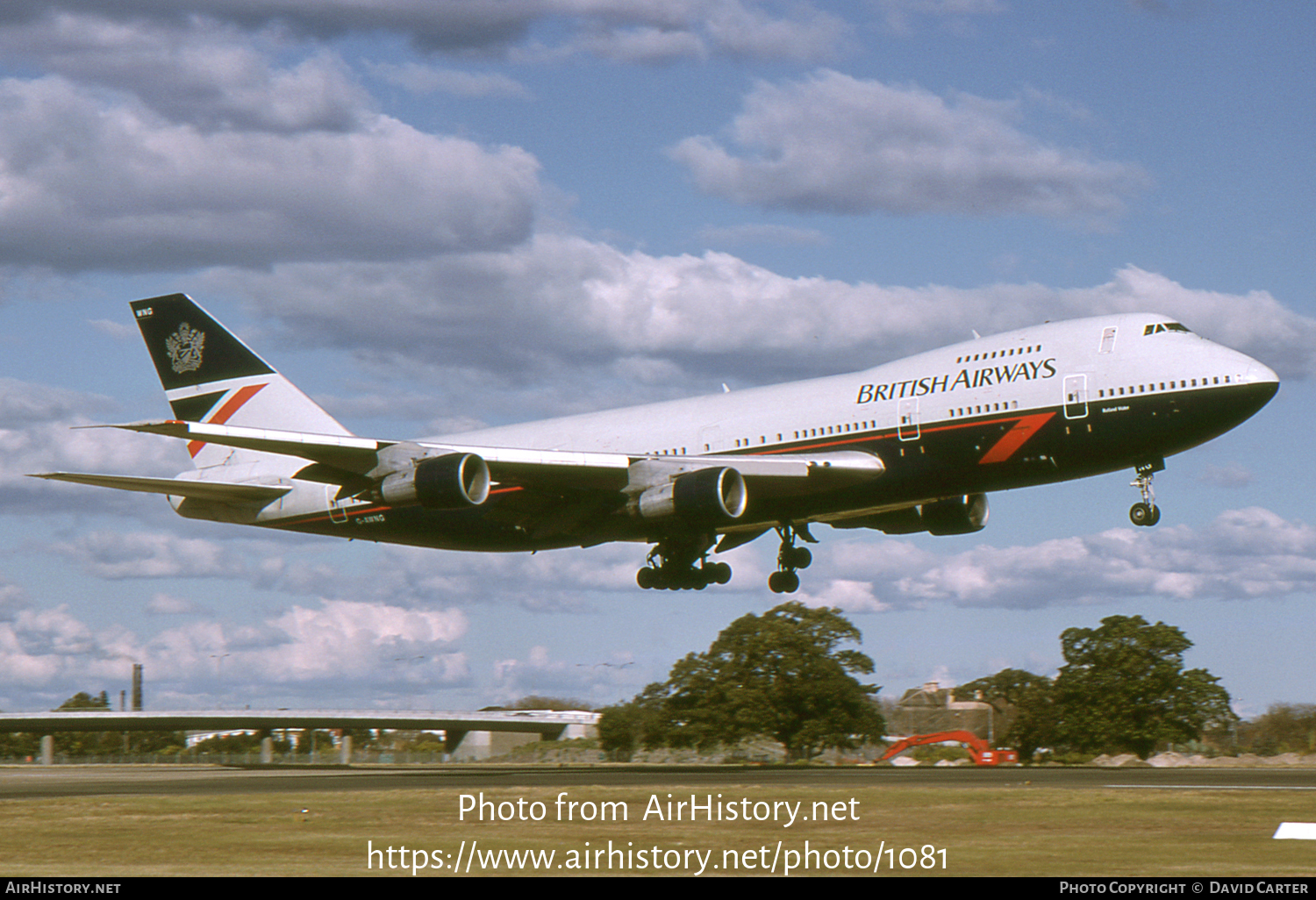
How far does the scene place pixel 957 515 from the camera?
153 feet

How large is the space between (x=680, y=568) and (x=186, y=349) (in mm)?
22612

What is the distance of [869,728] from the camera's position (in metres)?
86.8

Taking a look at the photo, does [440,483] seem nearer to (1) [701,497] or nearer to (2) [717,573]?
(1) [701,497]

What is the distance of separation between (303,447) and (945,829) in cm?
2226

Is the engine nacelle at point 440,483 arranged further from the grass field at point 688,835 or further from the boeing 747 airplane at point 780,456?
the grass field at point 688,835

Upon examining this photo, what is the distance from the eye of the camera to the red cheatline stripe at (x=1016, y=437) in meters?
37.7

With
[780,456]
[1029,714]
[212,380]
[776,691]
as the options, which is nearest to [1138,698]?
[1029,714]

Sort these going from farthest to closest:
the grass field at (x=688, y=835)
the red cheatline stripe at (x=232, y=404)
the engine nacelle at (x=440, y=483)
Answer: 1. the red cheatline stripe at (x=232, y=404)
2. the engine nacelle at (x=440, y=483)
3. the grass field at (x=688, y=835)

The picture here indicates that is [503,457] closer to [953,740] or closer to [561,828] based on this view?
[561,828]

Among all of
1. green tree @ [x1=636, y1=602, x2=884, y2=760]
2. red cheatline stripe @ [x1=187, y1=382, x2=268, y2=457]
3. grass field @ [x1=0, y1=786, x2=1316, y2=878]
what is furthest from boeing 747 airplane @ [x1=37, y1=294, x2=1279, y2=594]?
green tree @ [x1=636, y1=602, x2=884, y2=760]

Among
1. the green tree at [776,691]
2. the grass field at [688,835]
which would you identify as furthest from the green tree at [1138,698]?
the grass field at [688,835]

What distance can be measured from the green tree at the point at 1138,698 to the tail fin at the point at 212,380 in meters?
53.4

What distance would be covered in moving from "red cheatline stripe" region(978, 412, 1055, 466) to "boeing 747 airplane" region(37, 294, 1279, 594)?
0.05m

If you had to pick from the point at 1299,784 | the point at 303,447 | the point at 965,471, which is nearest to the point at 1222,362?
the point at 965,471
